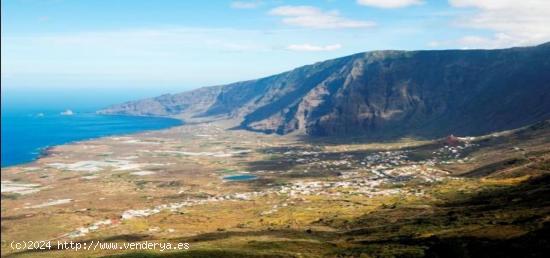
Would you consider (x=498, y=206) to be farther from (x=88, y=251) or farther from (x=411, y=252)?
(x=88, y=251)

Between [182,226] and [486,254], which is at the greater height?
[486,254]

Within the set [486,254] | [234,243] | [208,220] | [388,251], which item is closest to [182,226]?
[208,220]

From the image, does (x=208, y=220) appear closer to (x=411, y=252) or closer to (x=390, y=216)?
(x=390, y=216)

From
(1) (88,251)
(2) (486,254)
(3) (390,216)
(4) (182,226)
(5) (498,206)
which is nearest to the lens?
(2) (486,254)

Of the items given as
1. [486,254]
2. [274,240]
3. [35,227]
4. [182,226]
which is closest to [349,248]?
[274,240]

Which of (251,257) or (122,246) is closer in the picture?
(251,257)

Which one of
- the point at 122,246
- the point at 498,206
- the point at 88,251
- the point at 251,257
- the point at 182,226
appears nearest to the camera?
the point at 251,257

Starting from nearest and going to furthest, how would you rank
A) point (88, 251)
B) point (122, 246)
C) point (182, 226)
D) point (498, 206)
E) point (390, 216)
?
point (88, 251) < point (122, 246) < point (498, 206) < point (390, 216) < point (182, 226)

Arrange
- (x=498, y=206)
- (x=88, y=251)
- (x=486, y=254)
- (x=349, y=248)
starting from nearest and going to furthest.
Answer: (x=486, y=254) → (x=349, y=248) → (x=88, y=251) → (x=498, y=206)

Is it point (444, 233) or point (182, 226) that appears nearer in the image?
point (444, 233)
